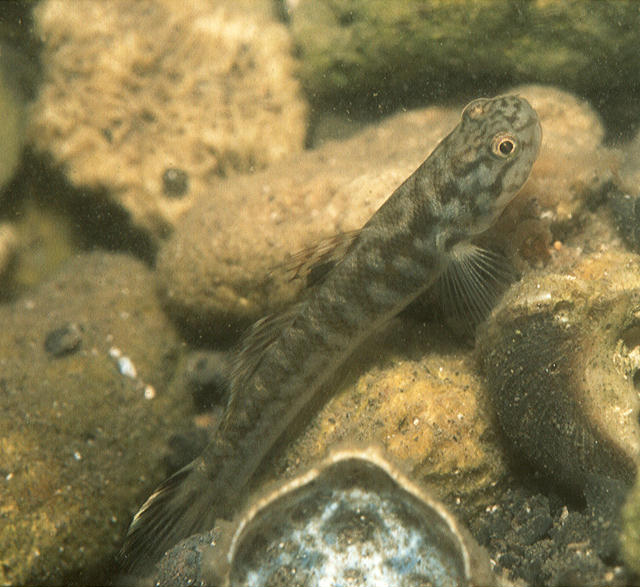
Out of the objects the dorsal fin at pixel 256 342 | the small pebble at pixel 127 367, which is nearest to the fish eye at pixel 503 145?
the dorsal fin at pixel 256 342

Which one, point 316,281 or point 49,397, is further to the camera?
point 49,397

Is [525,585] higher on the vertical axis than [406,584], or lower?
lower

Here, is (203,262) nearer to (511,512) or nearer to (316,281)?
(316,281)

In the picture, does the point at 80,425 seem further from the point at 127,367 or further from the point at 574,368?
the point at 574,368

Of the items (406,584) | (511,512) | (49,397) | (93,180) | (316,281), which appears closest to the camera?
(406,584)

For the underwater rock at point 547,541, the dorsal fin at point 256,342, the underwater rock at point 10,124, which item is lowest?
the underwater rock at point 547,541

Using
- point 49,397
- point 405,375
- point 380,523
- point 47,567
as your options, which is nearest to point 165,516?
point 47,567

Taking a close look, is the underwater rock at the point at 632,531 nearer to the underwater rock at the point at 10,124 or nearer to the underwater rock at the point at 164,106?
the underwater rock at the point at 164,106

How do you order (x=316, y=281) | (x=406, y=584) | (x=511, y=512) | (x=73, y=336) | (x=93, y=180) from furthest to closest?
(x=93, y=180) → (x=73, y=336) → (x=316, y=281) → (x=511, y=512) → (x=406, y=584)
